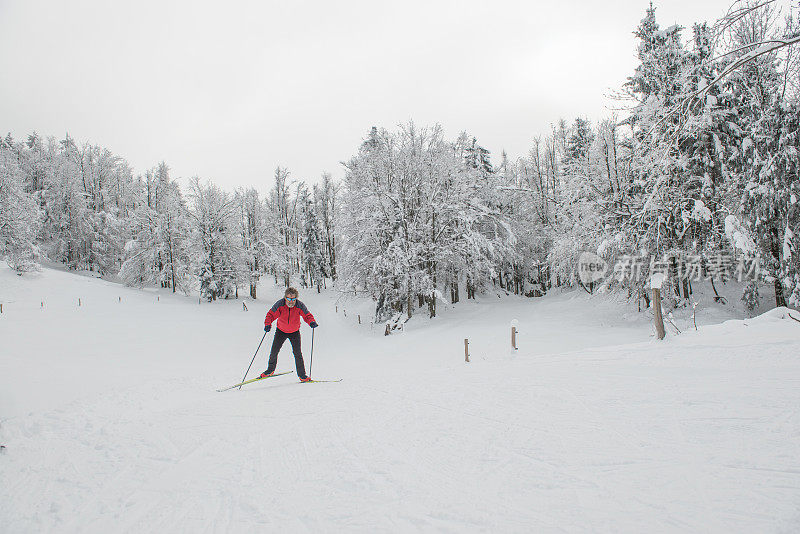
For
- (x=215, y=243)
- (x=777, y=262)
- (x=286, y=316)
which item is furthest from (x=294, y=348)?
(x=215, y=243)

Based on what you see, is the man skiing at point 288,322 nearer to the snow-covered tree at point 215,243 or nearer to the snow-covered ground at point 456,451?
the snow-covered ground at point 456,451

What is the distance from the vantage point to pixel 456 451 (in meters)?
3.44

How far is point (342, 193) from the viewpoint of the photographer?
2645 centimetres

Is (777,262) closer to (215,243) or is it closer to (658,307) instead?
(658,307)

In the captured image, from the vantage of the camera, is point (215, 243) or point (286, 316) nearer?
point (286, 316)

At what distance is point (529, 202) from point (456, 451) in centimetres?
3694

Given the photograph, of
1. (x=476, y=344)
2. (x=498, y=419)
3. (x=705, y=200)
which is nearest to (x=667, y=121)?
(x=498, y=419)

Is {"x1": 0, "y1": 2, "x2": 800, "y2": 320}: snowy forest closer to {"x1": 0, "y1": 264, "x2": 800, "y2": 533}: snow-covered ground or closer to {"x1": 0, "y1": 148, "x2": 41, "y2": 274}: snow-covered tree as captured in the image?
{"x1": 0, "y1": 148, "x2": 41, "y2": 274}: snow-covered tree

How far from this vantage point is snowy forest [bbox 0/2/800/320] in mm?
14906

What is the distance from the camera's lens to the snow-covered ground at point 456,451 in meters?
2.45

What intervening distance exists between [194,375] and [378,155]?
17575mm


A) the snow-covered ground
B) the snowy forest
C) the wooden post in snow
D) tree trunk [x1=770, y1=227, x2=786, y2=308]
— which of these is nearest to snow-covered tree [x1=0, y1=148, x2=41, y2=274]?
the snowy forest

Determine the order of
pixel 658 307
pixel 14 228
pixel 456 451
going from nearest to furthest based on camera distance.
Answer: pixel 456 451, pixel 658 307, pixel 14 228

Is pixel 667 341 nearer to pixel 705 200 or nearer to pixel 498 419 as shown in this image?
pixel 498 419
